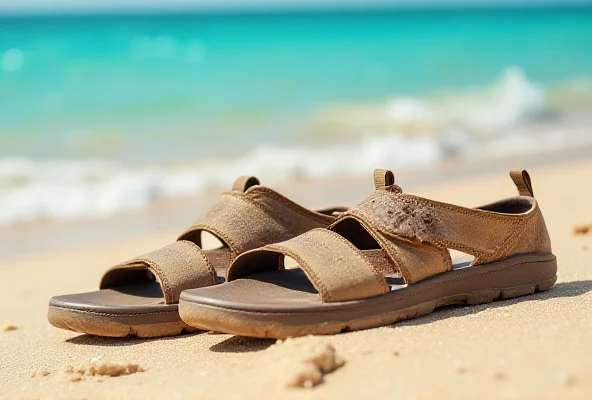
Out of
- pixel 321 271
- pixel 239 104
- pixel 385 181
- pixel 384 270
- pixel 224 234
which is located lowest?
pixel 384 270

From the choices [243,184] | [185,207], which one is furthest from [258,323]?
[185,207]

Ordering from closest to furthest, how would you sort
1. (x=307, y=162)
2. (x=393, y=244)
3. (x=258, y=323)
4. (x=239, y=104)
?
(x=258, y=323) < (x=393, y=244) < (x=307, y=162) < (x=239, y=104)

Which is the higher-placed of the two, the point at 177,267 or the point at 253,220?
the point at 253,220

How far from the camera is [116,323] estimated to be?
329 centimetres

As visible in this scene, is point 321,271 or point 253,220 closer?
point 321,271

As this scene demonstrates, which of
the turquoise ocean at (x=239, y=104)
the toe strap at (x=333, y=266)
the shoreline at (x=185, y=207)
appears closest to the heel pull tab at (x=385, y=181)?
the toe strap at (x=333, y=266)

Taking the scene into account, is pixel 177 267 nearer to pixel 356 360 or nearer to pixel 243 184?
pixel 243 184

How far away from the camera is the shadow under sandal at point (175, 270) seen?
330 centimetres

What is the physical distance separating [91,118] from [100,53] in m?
9.21

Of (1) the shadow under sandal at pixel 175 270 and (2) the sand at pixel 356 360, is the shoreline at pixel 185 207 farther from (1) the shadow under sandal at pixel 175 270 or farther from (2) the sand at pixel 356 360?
(1) the shadow under sandal at pixel 175 270

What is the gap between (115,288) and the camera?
3.66 metres

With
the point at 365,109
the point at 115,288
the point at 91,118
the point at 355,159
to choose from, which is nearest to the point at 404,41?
the point at 365,109

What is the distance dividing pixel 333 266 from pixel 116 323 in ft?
2.91

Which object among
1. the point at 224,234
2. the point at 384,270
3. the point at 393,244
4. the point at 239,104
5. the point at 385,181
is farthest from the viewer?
the point at 239,104
